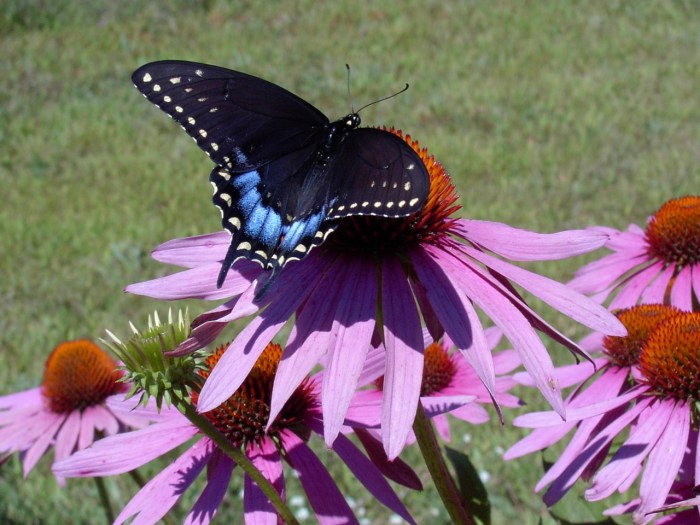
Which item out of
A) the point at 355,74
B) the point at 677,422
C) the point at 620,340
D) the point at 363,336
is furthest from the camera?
the point at 355,74

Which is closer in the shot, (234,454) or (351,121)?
(234,454)

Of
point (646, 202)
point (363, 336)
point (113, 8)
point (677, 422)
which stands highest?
point (113, 8)

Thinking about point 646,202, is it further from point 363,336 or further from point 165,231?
point 363,336

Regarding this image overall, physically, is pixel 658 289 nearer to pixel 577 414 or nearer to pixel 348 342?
pixel 577 414

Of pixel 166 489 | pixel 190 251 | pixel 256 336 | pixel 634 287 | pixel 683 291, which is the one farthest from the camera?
pixel 634 287

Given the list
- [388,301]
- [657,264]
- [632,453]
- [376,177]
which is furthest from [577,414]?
[657,264]

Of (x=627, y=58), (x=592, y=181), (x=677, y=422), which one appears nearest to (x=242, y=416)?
(x=677, y=422)
